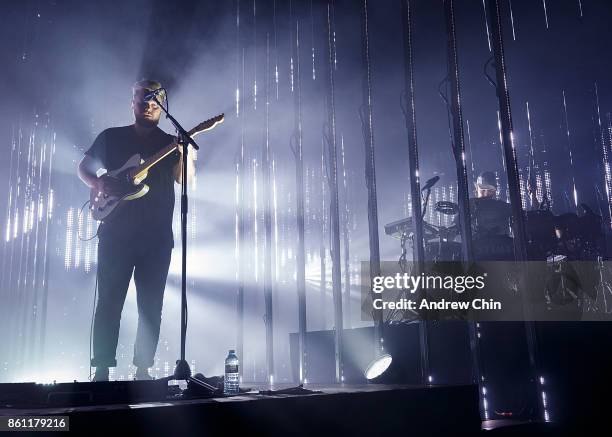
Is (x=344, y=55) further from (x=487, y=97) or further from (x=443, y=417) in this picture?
(x=443, y=417)

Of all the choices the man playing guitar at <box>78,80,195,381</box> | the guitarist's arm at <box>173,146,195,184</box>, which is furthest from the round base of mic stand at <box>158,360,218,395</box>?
Answer: the guitarist's arm at <box>173,146,195,184</box>

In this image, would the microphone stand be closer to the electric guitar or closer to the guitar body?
the electric guitar

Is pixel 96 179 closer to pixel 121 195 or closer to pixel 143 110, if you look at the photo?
pixel 121 195

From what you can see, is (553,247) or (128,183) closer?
(128,183)

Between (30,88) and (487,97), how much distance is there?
6371mm

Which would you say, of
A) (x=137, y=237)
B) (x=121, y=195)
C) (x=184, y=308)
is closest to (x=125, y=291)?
(x=137, y=237)

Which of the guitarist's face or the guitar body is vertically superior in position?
the guitarist's face

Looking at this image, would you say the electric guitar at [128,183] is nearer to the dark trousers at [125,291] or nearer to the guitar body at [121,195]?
the guitar body at [121,195]

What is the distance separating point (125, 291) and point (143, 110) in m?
1.35

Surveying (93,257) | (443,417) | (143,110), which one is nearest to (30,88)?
(93,257)

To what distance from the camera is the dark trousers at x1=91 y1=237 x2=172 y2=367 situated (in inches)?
129

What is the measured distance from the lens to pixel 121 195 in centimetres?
343

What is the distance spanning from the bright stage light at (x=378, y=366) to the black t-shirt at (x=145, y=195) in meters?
1.83

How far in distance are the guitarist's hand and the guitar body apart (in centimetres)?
2
